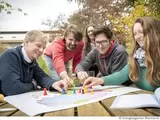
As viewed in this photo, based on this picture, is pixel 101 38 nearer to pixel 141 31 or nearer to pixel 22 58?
pixel 141 31

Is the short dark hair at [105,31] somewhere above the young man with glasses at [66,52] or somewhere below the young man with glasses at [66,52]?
above

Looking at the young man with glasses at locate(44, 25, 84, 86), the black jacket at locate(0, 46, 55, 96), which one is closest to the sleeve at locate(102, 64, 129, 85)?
the black jacket at locate(0, 46, 55, 96)

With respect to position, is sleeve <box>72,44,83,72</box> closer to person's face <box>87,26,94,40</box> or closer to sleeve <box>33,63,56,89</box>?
person's face <box>87,26,94,40</box>

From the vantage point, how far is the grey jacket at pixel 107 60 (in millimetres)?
1238

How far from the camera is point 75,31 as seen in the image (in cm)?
134

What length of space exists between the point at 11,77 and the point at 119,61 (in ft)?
1.87

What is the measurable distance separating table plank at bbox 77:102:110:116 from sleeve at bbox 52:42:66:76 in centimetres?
66

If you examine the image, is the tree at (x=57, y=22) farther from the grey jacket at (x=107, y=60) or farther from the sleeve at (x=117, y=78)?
the sleeve at (x=117, y=78)

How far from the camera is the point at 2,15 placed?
1.17 m

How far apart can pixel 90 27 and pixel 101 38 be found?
0.27ft

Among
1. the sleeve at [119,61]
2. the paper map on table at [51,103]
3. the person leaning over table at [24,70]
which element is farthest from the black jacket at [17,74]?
the sleeve at [119,61]

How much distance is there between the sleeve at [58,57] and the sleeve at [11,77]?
0.35m

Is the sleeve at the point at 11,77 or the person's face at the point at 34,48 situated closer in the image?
the sleeve at the point at 11,77

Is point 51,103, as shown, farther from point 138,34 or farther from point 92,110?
point 138,34
